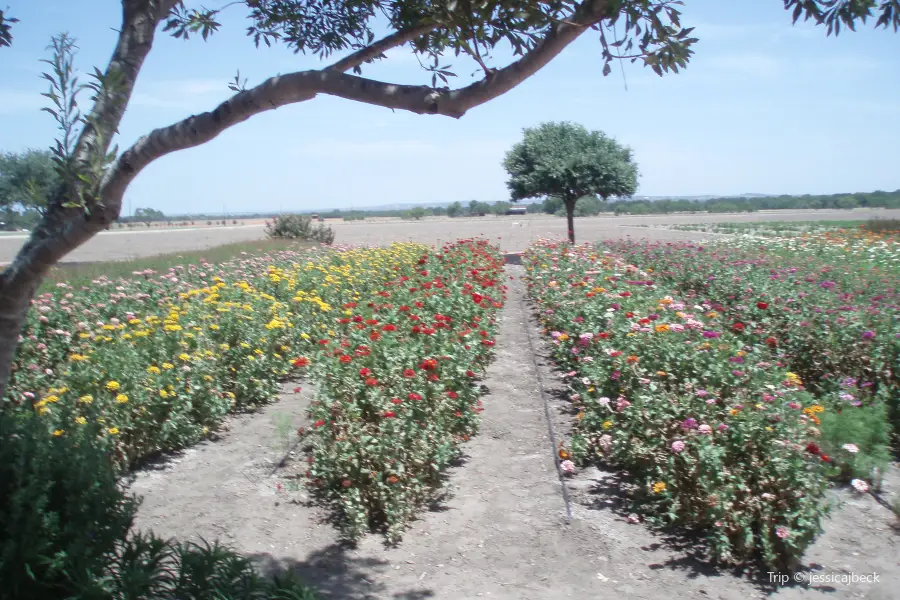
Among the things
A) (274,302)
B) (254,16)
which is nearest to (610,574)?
(254,16)

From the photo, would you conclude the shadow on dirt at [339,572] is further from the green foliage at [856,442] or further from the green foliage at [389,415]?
the green foliage at [856,442]

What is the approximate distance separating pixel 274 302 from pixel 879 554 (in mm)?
5612

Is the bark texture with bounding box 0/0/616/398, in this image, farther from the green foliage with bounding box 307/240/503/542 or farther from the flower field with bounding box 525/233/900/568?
the flower field with bounding box 525/233/900/568

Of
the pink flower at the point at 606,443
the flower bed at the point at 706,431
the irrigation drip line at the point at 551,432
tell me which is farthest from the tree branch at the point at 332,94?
the pink flower at the point at 606,443

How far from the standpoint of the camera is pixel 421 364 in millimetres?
5371

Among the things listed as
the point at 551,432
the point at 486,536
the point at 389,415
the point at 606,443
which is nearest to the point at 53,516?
the point at 389,415

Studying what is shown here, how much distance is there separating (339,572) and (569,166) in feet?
69.6

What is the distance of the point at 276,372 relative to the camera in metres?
6.82

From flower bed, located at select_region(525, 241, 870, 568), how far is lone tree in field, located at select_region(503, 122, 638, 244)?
58.8 ft

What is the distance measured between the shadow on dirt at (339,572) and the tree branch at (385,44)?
2671 mm

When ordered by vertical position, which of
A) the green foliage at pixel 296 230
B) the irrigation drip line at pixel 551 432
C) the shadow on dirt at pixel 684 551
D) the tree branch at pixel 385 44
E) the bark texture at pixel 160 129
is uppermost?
the tree branch at pixel 385 44

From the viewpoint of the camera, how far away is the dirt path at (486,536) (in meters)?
3.84

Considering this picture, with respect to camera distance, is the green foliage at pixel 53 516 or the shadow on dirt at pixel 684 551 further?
the shadow on dirt at pixel 684 551

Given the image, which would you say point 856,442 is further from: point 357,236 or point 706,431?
point 357,236
